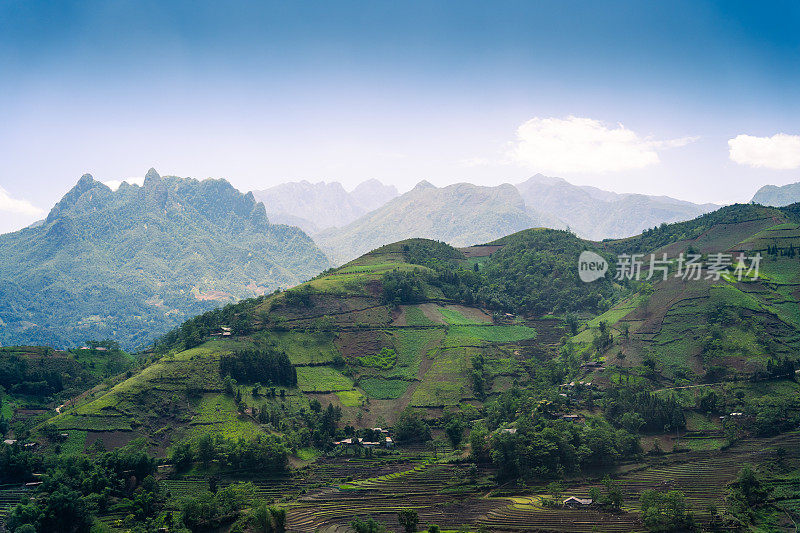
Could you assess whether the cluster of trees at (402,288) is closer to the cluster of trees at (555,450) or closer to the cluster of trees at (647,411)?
the cluster of trees at (647,411)

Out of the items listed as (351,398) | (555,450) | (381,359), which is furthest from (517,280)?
(555,450)

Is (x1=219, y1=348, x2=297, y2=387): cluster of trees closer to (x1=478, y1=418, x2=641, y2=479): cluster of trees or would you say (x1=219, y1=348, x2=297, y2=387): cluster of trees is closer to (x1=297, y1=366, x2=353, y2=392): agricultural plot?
(x1=297, y1=366, x2=353, y2=392): agricultural plot

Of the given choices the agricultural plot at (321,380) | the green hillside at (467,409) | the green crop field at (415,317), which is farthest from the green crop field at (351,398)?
the green crop field at (415,317)

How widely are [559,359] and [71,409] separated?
5985cm

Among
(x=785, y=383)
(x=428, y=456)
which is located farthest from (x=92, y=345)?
(x=785, y=383)

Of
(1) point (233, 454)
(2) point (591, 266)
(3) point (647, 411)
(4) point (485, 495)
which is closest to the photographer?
(4) point (485, 495)

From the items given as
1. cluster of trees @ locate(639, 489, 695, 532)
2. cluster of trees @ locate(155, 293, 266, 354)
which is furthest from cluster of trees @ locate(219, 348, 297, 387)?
cluster of trees @ locate(639, 489, 695, 532)

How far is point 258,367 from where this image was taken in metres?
68.1

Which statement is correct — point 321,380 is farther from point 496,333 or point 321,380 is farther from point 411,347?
point 496,333

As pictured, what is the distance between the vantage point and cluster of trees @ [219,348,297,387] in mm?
67562

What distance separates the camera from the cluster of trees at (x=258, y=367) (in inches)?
2660

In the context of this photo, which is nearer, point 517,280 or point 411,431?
point 411,431

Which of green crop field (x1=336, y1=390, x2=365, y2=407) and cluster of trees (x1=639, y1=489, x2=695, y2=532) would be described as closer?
cluster of trees (x1=639, y1=489, x2=695, y2=532)

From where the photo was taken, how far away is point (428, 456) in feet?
189
